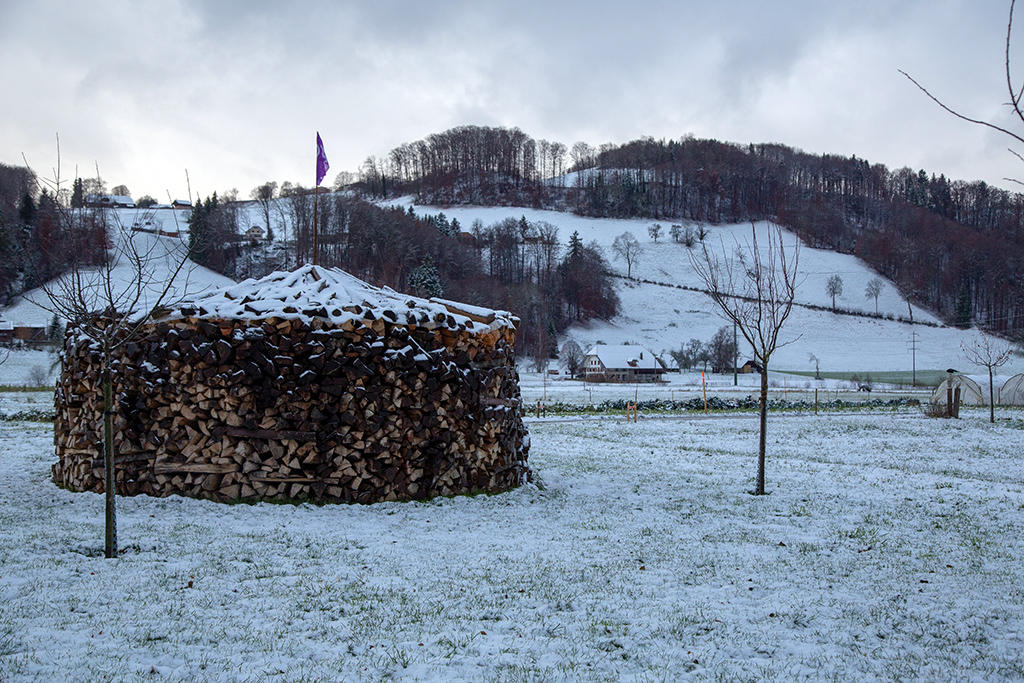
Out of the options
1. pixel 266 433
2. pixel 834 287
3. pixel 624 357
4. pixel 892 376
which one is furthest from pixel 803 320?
pixel 266 433

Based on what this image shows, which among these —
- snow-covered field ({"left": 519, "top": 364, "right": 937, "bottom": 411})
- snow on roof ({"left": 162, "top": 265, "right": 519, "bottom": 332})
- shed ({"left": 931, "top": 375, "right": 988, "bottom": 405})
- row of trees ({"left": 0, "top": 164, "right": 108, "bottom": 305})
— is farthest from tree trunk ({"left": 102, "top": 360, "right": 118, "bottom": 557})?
shed ({"left": 931, "top": 375, "right": 988, "bottom": 405})

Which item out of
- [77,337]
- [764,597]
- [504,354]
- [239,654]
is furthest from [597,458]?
[239,654]

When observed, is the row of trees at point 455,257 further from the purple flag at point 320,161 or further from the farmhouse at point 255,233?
the purple flag at point 320,161

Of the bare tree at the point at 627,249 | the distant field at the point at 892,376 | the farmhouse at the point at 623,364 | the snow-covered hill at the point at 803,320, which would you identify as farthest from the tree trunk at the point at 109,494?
the bare tree at the point at 627,249

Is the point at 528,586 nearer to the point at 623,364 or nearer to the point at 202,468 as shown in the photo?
the point at 202,468

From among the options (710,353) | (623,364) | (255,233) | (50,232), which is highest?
(255,233)

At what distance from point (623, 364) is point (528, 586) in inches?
2495

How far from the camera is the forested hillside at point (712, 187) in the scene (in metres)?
125

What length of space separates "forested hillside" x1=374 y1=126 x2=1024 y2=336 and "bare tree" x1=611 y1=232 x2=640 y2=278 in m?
23.1

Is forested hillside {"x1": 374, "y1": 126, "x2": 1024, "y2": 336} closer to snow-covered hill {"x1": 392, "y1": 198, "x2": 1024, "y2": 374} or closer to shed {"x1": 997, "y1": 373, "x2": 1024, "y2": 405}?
snow-covered hill {"x1": 392, "y1": 198, "x2": 1024, "y2": 374}

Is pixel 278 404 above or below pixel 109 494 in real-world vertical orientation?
above

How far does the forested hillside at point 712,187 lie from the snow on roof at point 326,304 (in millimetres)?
122627

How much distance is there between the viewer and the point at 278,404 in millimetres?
8859

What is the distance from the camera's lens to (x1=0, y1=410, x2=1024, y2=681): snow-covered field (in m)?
4.26
